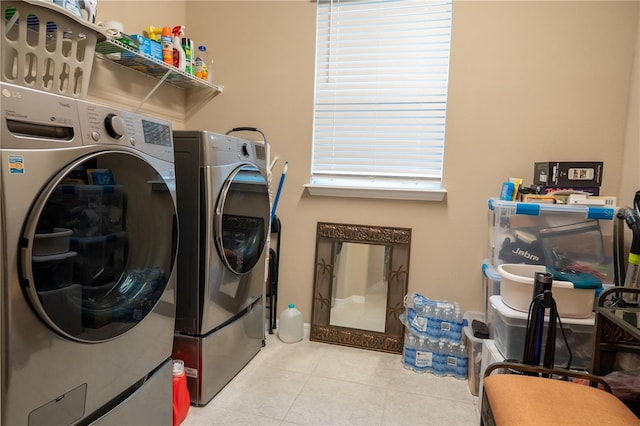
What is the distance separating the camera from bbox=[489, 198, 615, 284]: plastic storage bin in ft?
5.98

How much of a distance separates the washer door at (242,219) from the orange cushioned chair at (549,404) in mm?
1213

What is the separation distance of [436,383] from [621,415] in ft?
3.54

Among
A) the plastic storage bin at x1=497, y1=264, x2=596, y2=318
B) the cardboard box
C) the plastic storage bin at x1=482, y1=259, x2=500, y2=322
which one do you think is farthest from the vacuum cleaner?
A: the plastic storage bin at x1=482, y1=259, x2=500, y2=322

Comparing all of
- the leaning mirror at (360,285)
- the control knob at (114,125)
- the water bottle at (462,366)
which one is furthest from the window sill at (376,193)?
the control knob at (114,125)

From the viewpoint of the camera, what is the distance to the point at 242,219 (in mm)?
1941

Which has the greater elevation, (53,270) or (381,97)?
(381,97)

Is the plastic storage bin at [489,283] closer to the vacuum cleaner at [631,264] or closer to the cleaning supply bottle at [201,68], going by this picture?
the vacuum cleaner at [631,264]

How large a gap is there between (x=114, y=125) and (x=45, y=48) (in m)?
0.39

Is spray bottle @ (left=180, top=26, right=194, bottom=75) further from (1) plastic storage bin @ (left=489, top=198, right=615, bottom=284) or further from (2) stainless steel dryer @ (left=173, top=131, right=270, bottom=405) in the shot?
(1) plastic storage bin @ (left=489, top=198, right=615, bottom=284)

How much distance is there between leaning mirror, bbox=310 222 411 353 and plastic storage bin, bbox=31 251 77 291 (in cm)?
167

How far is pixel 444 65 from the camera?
7.52 ft

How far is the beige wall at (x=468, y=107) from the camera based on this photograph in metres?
2.07

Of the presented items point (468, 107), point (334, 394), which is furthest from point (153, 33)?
point (334, 394)

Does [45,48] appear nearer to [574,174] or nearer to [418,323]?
[418,323]
